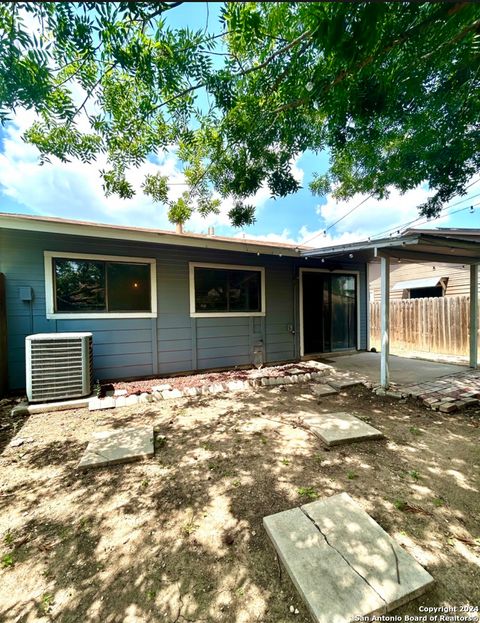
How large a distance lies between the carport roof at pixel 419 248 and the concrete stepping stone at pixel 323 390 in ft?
7.50

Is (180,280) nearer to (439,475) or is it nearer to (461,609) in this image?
(439,475)

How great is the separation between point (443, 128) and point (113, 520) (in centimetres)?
633

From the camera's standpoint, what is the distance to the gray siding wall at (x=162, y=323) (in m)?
4.22

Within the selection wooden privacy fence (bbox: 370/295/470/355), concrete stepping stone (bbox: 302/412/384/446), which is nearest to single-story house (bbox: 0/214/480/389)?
concrete stepping stone (bbox: 302/412/384/446)

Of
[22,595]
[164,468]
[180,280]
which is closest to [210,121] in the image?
[180,280]

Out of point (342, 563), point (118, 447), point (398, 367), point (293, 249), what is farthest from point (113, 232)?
point (398, 367)

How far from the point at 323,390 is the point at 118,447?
3040 millimetres

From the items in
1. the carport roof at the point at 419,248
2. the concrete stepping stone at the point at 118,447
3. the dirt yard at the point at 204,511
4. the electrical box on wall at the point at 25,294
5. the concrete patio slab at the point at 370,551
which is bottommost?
the dirt yard at the point at 204,511

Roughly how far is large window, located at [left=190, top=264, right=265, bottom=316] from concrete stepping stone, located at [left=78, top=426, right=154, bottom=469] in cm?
279

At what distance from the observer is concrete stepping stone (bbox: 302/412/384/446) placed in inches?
105

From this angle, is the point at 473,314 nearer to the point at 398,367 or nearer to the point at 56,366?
the point at 398,367

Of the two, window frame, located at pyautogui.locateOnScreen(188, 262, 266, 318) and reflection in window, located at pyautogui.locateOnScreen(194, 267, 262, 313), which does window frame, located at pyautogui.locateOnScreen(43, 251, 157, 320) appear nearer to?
window frame, located at pyautogui.locateOnScreen(188, 262, 266, 318)

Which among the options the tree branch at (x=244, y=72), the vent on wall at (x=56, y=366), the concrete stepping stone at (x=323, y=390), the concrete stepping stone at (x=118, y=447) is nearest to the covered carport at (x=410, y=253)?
the concrete stepping stone at (x=323, y=390)

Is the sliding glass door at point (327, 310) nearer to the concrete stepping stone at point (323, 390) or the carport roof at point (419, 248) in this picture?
the carport roof at point (419, 248)
